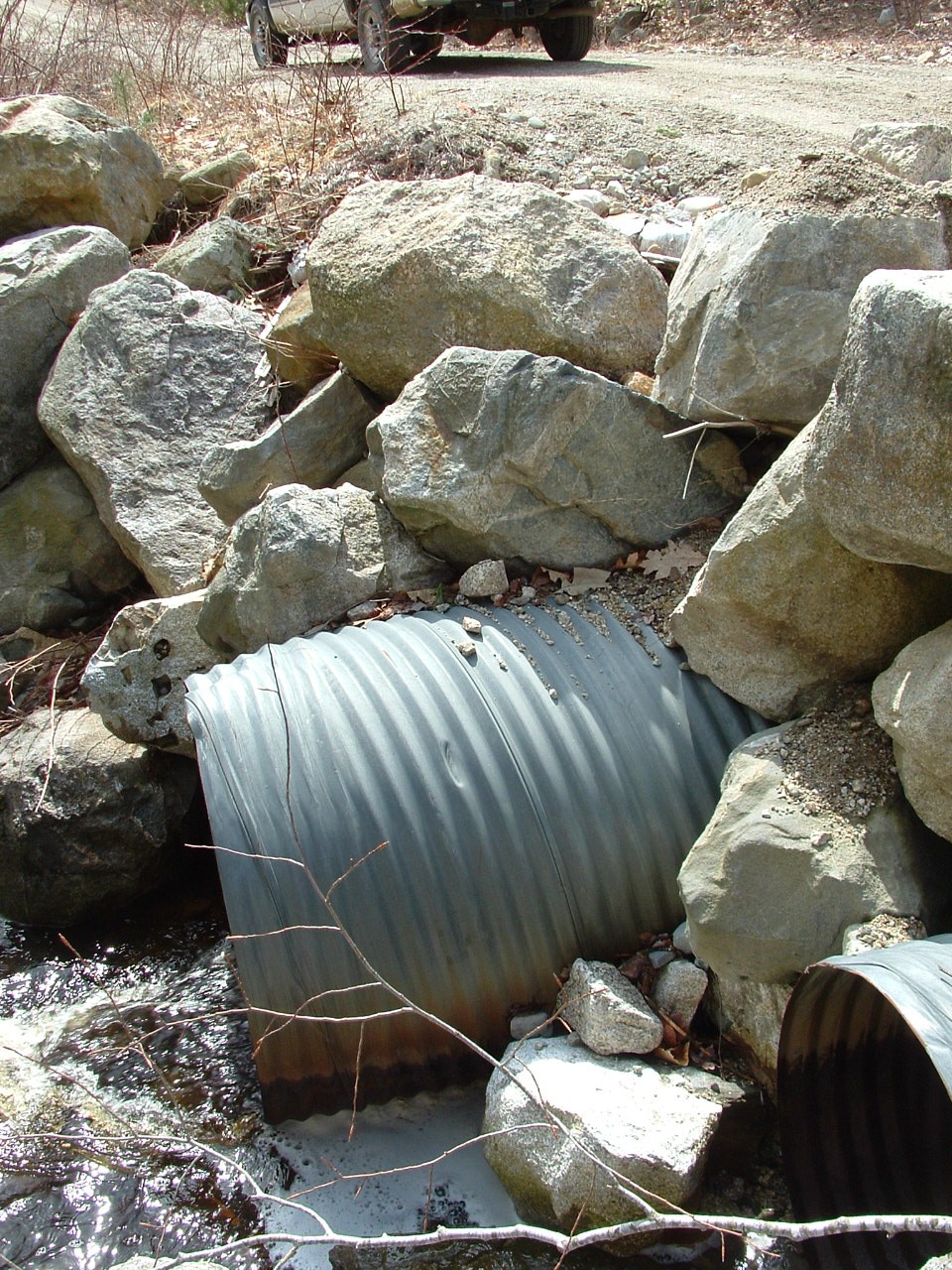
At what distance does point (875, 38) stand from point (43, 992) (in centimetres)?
1134

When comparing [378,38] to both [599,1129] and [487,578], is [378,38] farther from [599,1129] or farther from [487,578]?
[599,1129]

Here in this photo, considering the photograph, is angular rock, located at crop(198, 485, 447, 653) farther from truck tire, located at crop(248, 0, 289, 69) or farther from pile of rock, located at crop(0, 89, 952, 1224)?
truck tire, located at crop(248, 0, 289, 69)

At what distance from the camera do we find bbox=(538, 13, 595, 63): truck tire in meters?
9.52

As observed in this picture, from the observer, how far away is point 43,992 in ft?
11.5

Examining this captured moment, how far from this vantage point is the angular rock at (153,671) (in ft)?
12.0

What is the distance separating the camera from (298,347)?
4391mm

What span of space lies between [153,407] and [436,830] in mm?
2626

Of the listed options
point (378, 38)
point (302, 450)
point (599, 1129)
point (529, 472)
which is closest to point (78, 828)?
point (302, 450)

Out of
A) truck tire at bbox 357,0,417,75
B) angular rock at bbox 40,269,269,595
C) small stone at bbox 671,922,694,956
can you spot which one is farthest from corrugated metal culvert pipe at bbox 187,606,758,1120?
truck tire at bbox 357,0,417,75

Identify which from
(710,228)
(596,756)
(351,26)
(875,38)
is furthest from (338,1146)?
(875,38)

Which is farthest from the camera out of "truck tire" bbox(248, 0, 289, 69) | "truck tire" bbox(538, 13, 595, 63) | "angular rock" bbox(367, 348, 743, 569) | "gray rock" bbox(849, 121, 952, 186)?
"truck tire" bbox(538, 13, 595, 63)

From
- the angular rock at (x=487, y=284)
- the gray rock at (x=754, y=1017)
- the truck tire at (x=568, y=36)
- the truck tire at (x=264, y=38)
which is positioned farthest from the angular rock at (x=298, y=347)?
the truck tire at (x=568, y=36)

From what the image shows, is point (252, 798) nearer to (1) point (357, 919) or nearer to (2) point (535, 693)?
(1) point (357, 919)

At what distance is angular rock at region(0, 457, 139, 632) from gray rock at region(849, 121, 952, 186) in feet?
11.0
